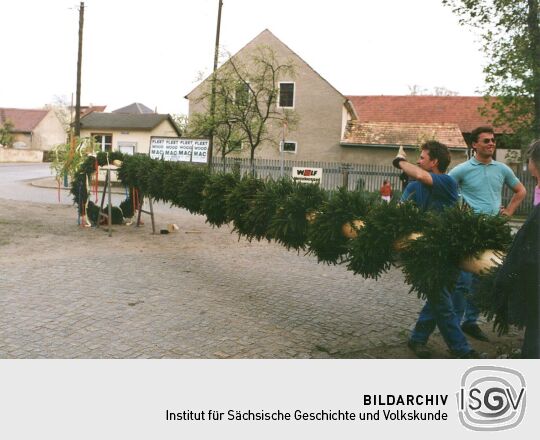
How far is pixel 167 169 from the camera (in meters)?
8.66

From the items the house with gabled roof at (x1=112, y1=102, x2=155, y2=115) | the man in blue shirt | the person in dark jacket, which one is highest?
the house with gabled roof at (x1=112, y1=102, x2=155, y2=115)

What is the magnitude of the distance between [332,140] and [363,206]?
27.9 meters

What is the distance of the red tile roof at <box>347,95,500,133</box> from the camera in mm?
35062

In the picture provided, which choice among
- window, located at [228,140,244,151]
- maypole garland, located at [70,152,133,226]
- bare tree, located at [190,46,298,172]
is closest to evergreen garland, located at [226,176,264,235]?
maypole garland, located at [70,152,133,226]

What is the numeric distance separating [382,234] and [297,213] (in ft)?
3.79

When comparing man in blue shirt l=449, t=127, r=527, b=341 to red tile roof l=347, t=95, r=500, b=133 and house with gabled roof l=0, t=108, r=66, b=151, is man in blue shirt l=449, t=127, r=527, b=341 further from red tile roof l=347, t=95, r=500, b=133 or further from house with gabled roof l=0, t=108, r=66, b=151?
house with gabled roof l=0, t=108, r=66, b=151

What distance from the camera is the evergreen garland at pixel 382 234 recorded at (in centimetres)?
363

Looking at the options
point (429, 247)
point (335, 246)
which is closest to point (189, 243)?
point (335, 246)

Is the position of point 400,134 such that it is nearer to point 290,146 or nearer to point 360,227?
point 290,146

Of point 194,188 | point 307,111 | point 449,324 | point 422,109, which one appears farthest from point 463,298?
point 422,109

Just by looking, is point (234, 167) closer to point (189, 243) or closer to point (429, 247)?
point (429, 247)

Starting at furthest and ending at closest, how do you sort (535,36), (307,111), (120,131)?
(120,131) → (307,111) → (535,36)

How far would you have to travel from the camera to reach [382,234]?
12.1 ft
